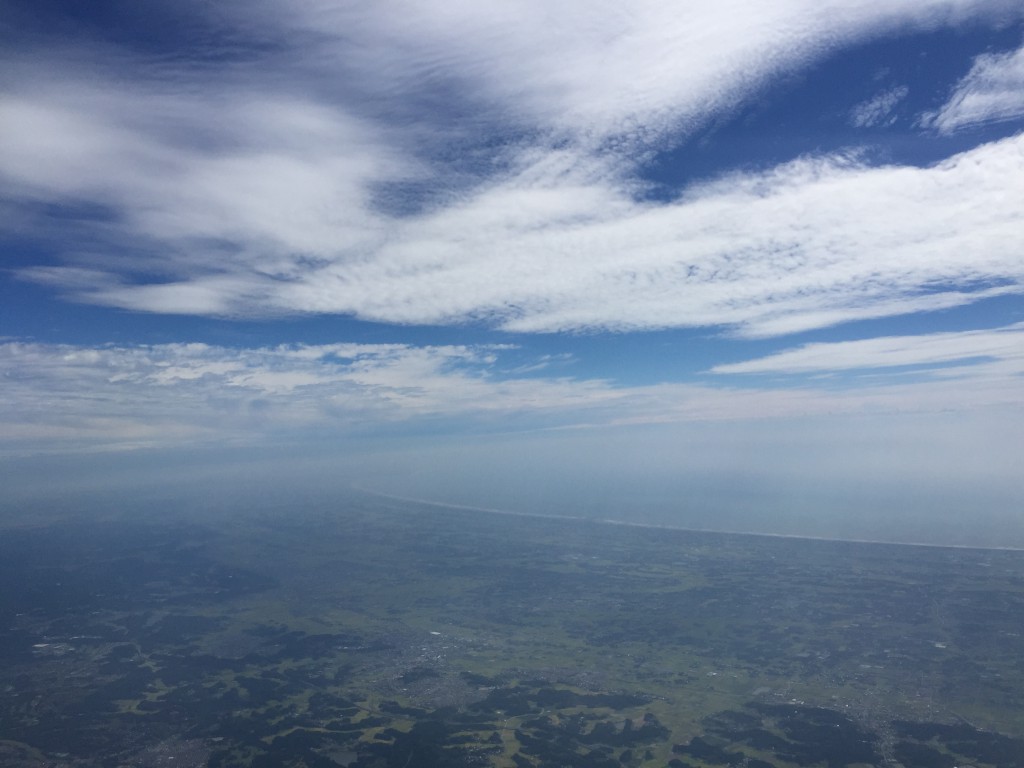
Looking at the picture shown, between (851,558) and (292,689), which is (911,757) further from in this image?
(851,558)

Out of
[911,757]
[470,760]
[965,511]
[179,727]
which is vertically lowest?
[179,727]

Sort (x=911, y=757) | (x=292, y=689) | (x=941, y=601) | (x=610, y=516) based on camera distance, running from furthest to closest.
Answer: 1. (x=610, y=516)
2. (x=941, y=601)
3. (x=292, y=689)
4. (x=911, y=757)

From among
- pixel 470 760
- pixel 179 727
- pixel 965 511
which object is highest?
pixel 965 511

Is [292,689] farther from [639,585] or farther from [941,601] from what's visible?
[941,601]

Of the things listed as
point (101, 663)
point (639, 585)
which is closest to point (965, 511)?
point (639, 585)

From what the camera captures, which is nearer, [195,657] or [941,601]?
[195,657]

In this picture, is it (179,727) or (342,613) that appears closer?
(179,727)

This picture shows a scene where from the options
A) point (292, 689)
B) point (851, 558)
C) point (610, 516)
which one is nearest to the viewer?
point (292, 689)

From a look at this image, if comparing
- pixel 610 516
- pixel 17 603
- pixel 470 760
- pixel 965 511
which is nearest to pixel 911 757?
pixel 470 760

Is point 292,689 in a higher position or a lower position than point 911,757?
lower
